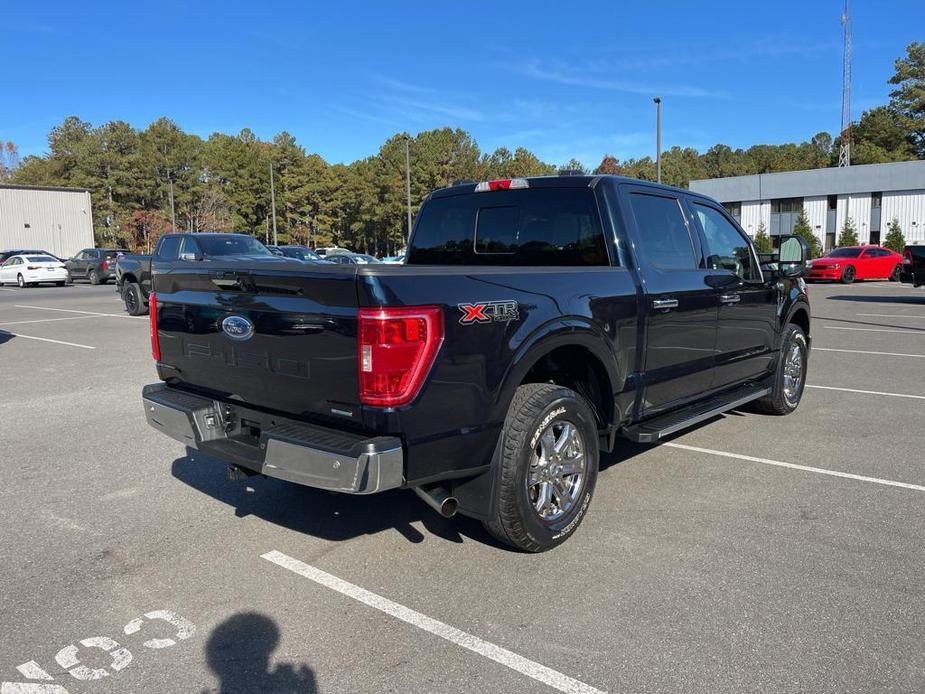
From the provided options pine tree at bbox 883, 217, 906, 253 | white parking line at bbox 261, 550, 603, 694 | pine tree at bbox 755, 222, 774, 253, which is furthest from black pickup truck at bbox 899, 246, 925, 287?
pine tree at bbox 883, 217, 906, 253

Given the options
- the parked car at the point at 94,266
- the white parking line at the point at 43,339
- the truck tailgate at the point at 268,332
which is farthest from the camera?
the parked car at the point at 94,266

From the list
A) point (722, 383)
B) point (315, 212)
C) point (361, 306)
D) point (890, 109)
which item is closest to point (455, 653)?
point (361, 306)

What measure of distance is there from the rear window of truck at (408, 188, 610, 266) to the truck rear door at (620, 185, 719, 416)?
1.02ft

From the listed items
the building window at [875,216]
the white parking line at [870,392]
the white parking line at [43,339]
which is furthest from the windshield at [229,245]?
the building window at [875,216]

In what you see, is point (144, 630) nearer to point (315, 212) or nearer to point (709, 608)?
point (709, 608)

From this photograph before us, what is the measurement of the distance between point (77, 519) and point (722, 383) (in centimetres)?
463

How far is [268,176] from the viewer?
73688 mm

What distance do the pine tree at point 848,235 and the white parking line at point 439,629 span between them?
52869mm

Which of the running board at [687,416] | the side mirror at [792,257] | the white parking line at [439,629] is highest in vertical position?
the side mirror at [792,257]

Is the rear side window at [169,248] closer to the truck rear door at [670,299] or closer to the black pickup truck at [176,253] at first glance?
the black pickup truck at [176,253]

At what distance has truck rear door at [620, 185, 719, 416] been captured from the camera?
182 inches

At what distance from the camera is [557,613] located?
324 centimetres

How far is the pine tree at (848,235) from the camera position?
49.0 meters

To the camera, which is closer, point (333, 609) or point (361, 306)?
point (361, 306)
